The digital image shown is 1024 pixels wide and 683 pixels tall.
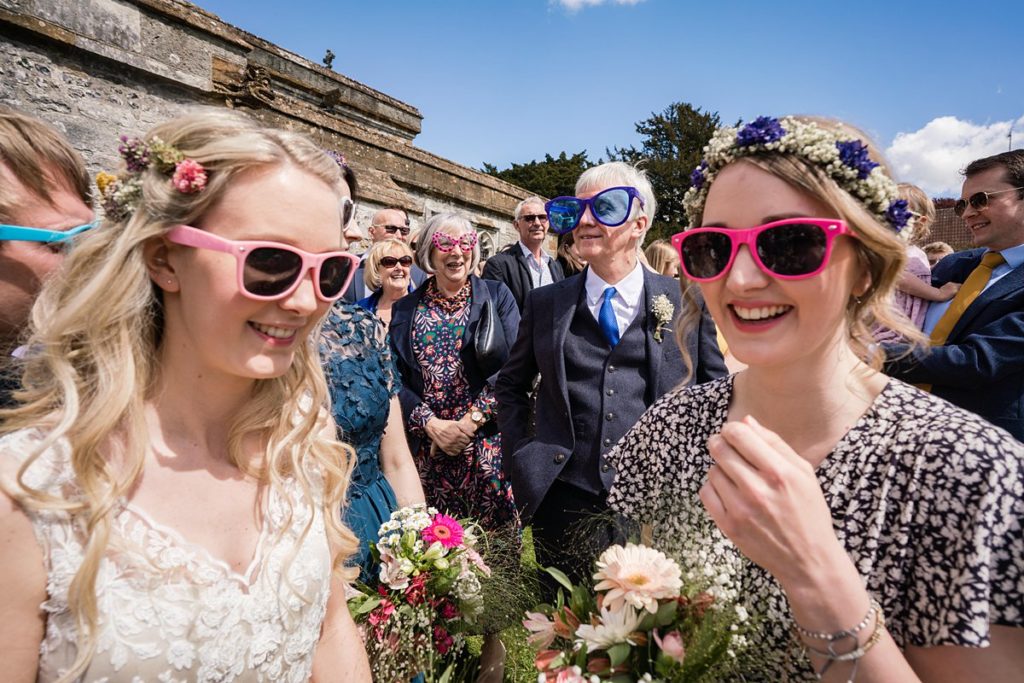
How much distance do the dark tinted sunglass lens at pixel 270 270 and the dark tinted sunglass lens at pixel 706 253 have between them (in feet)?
Result: 3.33

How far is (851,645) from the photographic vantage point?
46.8 inches

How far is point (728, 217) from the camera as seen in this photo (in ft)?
5.21

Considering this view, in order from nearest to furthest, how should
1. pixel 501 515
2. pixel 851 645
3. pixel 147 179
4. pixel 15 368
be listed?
pixel 851 645, pixel 147 179, pixel 15 368, pixel 501 515

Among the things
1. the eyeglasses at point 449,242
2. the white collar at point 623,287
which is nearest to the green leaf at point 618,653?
the white collar at point 623,287

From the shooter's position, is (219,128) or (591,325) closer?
(219,128)

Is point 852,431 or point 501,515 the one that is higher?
point 852,431

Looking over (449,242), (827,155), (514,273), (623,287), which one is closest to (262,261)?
(827,155)

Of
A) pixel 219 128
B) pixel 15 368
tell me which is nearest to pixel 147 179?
pixel 219 128

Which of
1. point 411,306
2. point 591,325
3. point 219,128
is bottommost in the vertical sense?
point 411,306

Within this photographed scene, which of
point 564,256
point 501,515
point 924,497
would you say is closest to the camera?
point 924,497

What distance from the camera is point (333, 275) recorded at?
1.61m

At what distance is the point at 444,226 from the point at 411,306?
716mm

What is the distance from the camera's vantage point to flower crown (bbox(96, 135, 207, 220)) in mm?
1458

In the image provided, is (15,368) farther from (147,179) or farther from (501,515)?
(501,515)
